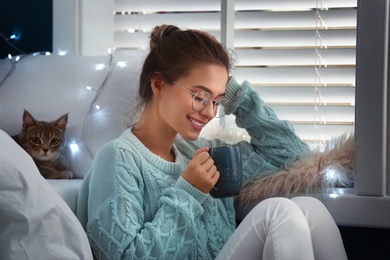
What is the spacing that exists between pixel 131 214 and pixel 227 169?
26 centimetres

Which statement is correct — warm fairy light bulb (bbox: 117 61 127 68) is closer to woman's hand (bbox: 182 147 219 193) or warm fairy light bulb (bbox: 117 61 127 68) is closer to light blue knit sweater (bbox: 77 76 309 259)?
light blue knit sweater (bbox: 77 76 309 259)

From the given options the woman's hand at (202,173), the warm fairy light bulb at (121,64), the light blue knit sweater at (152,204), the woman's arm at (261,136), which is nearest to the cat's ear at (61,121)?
the warm fairy light bulb at (121,64)

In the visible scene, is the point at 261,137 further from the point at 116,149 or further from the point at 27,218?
the point at 27,218

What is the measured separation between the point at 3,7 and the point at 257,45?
1044 millimetres

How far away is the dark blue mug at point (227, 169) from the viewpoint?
5.52 feet

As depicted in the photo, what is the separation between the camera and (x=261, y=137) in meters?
2.05

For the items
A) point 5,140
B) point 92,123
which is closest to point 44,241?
point 5,140

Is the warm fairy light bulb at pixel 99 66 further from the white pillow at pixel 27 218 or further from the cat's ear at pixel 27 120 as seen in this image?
the white pillow at pixel 27 218

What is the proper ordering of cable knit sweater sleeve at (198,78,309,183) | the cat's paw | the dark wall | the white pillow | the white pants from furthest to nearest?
the dark wall
the cat's paw
cable knit sweater sleeve at (198,78,309,183)
the white pants
the white pillow

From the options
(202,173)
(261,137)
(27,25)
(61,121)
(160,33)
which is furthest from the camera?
(27,25)

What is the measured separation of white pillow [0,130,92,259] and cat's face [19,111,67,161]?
0.82m

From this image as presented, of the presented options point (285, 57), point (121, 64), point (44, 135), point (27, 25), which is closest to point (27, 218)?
point (44, 135)

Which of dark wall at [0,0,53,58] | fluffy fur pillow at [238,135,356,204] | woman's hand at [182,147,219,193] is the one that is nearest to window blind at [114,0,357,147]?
fluffy fur pillow at [238,135,356,204]

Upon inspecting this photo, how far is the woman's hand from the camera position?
1.66 metres
